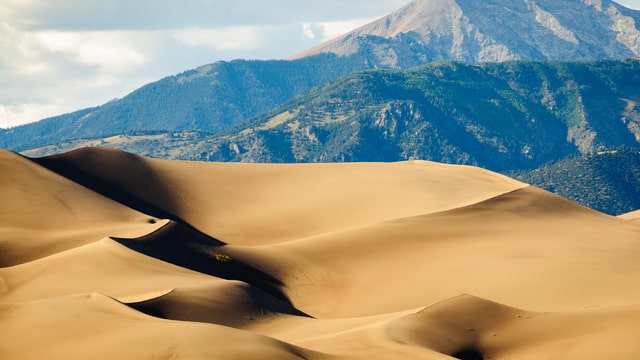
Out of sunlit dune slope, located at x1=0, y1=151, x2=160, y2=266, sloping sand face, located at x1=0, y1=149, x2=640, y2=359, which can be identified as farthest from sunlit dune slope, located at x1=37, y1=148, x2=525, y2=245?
sunlit dune slope, located at x1=0, y1=151, x2=160, y2=266

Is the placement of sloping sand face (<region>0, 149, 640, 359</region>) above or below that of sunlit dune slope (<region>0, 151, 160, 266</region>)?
below

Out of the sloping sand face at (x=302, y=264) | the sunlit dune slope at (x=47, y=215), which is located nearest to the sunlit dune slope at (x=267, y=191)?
the sloping sand face at (x=302, y=264)

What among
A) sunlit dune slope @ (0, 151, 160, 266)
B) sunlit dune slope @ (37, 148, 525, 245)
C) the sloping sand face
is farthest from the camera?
sunlit dune slope @ (37, 148, 525, 245)

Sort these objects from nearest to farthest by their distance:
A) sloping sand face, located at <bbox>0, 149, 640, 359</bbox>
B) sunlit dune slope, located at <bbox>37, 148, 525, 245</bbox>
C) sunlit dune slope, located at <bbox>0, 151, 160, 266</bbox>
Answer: sloping sand face, located at <bbox>0, 149, 640, 359</bbox>
sunlit dune slope, located at <bbox>0, 151, 160, 266</bbox>
sunlit dune slope, located at <bbox>37, 148, 525, 245</bbox>

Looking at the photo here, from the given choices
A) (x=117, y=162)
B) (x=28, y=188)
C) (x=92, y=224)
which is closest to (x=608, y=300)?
(x=92, y=224)

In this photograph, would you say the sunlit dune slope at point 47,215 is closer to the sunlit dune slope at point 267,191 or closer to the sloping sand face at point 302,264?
the sloping sand face at point 302,264

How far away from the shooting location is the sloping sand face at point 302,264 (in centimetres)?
3556

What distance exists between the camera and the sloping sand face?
35562 mm

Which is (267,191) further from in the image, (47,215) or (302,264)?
(302,264)

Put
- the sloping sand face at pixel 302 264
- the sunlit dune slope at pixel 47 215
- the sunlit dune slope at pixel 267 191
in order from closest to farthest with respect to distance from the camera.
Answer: the sloping sand face at pixel 302 264, the sunlit dune slope at pixel 47 215, the sunlit dune slope at pixel 267 191

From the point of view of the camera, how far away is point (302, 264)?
209ft

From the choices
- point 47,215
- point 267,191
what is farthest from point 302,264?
point 267,191

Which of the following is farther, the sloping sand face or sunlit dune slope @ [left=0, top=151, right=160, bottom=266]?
sunlit dune slope @ [left=0, top=151, right=160, bottom=266]

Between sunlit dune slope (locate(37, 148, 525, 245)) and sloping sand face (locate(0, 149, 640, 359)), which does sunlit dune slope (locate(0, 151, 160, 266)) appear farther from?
sunlit dune slope (locate(37, 148, 525, 245))
